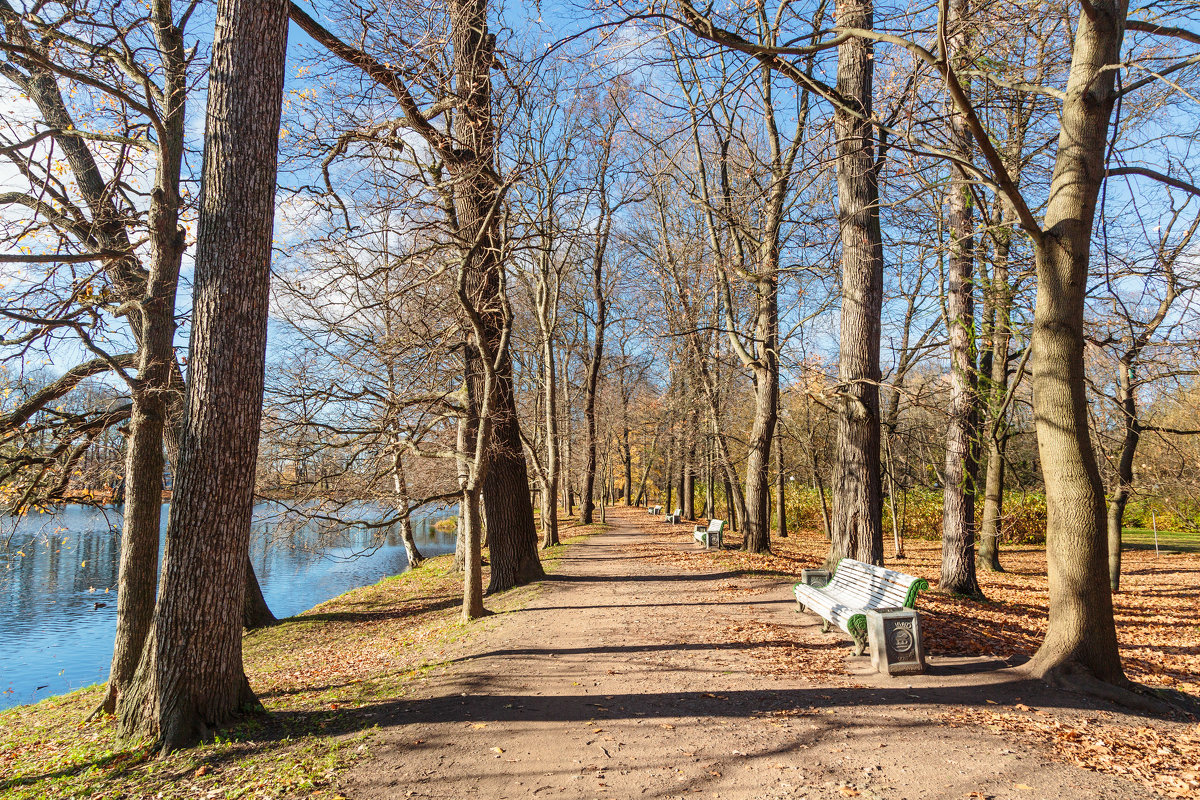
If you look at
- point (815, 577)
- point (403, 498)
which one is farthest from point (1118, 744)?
point (403, 498)

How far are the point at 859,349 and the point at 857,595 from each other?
3443 mm

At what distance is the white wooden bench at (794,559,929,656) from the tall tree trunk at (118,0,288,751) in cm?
530

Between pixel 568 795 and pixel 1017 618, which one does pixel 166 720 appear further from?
pixel 1017 618

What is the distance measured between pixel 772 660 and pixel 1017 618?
465 centimetres

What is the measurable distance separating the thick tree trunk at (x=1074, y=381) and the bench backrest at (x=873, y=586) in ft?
3.46

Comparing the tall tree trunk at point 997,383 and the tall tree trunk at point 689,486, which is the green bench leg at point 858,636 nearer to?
the tall tree trunk at point 997,383

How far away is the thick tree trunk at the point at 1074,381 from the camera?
5059 mm

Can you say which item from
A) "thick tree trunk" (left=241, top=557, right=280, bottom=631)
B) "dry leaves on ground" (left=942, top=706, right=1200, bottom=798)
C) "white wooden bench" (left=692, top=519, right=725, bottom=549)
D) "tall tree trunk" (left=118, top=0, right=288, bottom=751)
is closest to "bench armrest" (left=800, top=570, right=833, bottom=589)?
"dry leaves on ground" (left=942, top=706, right=1200, bottom=798)

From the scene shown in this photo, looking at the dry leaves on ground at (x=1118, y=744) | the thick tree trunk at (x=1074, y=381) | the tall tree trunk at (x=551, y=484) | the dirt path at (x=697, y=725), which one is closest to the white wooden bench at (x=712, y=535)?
the tall tree trunk at (x=551, y=484)

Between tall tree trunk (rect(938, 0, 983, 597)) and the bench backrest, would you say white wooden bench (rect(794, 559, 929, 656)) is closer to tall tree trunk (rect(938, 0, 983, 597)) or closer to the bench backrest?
the bench backrest

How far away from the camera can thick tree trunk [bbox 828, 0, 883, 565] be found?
834 centimetres

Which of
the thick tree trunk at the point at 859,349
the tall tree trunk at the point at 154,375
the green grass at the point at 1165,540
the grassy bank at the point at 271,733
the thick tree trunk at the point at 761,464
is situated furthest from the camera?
the green grass at the point at 1165,540

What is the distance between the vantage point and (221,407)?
480 centimetres

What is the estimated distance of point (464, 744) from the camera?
4309 millimetres
